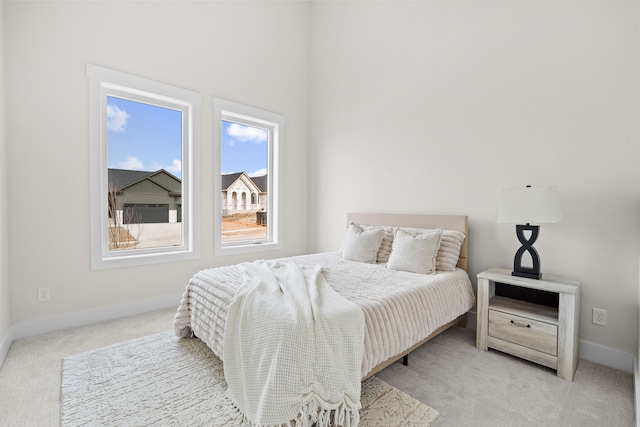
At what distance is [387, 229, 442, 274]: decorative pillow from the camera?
2.56 meters

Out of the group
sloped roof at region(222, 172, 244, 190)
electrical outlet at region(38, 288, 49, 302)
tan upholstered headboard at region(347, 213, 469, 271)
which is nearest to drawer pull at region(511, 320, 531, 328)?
tan upholstered headboard at region(347, 213, 469, 271)

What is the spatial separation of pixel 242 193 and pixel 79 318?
2.10 meters

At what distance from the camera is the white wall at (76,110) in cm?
244

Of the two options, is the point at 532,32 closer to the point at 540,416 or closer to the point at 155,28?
the point at 540,416

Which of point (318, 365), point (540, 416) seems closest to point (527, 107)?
point (540, 416)

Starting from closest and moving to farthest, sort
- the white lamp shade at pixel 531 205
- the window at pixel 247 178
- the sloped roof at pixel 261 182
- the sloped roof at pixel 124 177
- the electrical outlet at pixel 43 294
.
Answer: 1. the white lamp shade at pixel 531 205
2. the electrical outlet at pixel 43 294
3. the sloped roof at pixel 124 177
4. the window at pixel 247 178
5. the sloped roof at pixel 261 182

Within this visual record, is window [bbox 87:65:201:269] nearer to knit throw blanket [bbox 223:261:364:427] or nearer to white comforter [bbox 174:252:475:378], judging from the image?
white comforter [bbox 174:252:475:378]

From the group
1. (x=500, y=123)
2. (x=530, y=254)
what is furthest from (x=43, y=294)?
(x=500, y=123)

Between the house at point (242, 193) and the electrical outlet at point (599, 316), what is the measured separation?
357 centimetres

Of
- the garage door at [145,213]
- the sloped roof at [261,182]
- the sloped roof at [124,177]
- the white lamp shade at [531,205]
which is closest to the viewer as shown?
the white lamp shade at [531,205]

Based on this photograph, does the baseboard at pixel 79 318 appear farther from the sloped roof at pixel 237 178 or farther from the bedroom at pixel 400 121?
the sloped roof at pixel 237 178

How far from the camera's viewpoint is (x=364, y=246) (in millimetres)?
3020

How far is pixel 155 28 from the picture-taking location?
10.0 ft

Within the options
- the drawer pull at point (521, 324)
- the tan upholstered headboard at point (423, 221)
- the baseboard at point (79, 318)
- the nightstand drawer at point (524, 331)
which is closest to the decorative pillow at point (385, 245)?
the tan upholstered headboard at point (423, 221)
